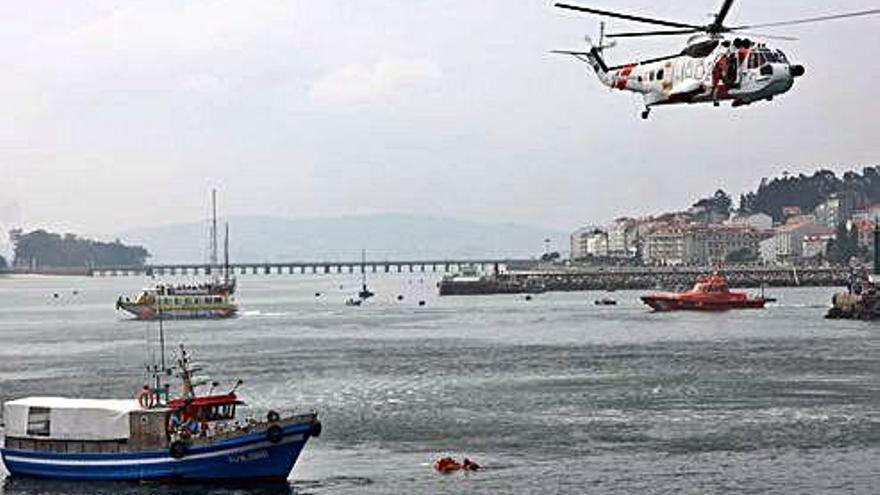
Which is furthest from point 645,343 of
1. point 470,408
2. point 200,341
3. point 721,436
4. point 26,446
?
point 26,446

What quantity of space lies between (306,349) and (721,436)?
159ft

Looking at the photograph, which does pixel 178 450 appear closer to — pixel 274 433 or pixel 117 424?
pixel 117 424

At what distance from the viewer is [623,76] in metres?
48.6

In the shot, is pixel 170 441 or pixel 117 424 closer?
pixel 170 441

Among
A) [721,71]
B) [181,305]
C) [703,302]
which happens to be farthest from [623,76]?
[703,302]

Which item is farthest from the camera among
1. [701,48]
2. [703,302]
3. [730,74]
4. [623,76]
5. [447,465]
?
[703,302]

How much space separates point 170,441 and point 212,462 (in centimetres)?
143

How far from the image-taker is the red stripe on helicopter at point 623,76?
4803 centimetres

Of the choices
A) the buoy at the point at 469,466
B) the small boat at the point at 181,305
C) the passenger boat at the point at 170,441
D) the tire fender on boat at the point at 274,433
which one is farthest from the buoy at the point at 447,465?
the small boat at the point at 181,305

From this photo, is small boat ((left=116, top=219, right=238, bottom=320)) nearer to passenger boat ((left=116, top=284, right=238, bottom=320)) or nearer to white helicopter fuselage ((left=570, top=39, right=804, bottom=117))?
passenger boat ((left=116, top=284, right=238, bottom=320))

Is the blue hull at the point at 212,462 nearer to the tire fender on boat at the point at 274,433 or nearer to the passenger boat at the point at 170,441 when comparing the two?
the passenger boat at the point at 170,441

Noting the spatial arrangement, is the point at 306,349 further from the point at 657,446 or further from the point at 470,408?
the point at 657,446

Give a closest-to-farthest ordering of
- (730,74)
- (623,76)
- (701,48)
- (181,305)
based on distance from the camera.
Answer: (701,48), (730,74), (623,76), (181,305)

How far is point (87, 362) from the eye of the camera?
278 ft
